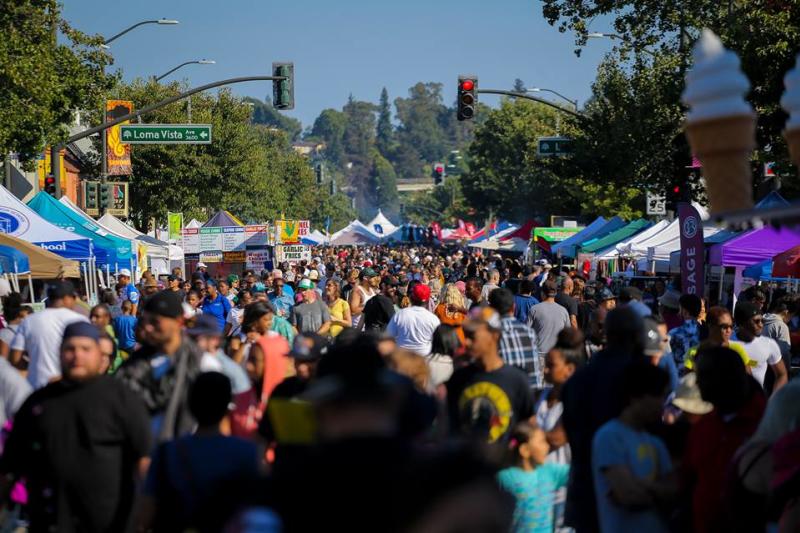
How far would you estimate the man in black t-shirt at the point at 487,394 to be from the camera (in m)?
6.98

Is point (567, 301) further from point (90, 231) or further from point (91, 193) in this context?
point (91, 193)

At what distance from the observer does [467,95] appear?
87.1 ft

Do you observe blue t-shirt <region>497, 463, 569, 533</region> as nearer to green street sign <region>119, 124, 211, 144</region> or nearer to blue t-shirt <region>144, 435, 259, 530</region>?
blue t-shirt <region>144, 435, 259, 530</region>

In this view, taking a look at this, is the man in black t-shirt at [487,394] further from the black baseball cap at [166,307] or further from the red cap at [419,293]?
the red cap at [419,293]

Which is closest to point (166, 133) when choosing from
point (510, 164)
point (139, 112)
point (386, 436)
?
point (139, 112)

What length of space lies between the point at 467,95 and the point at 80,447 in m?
21.1

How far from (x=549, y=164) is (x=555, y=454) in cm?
2797

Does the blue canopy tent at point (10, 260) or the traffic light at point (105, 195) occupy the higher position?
the traffic light at point (105, 195)

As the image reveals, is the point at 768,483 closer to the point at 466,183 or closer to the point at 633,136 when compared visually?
the point at 633,136

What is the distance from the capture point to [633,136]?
30.2m

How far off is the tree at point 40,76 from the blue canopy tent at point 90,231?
282 cm

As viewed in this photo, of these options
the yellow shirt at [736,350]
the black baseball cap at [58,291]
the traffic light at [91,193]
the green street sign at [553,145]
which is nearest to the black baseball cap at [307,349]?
the yellow shirt at [736,350]

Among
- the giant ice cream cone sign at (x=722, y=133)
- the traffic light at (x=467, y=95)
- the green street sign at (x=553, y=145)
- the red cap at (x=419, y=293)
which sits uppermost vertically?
the traffic light at (x=467, y=95)

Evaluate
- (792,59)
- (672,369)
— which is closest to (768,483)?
(672,369)
